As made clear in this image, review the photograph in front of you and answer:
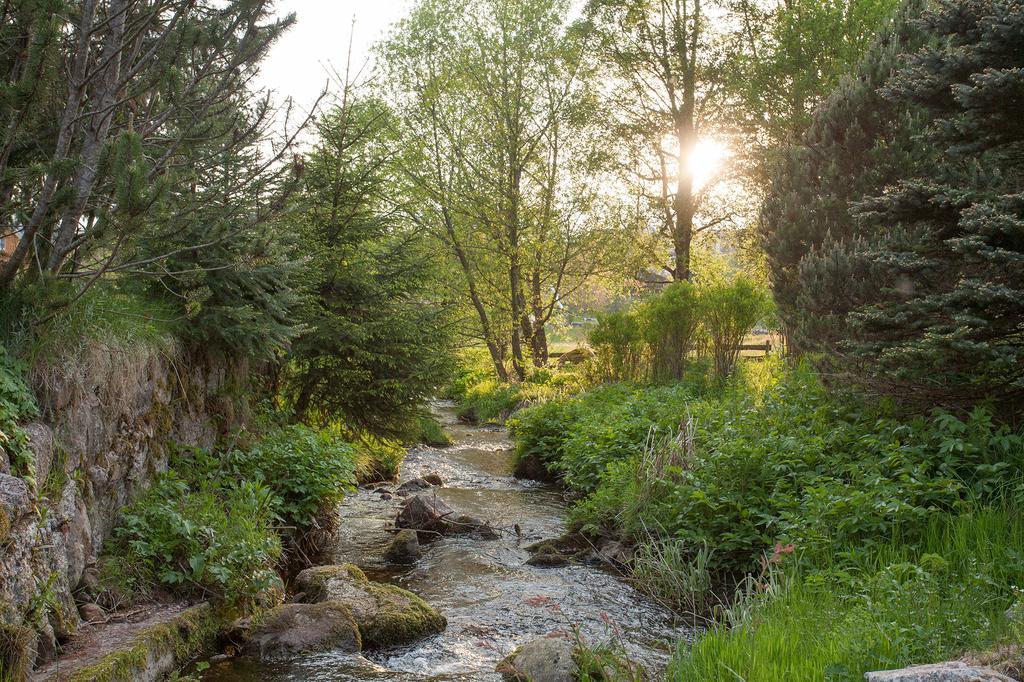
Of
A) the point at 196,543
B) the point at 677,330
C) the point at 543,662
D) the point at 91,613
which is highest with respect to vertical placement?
the point at 677,330

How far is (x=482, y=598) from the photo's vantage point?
6.81 meters

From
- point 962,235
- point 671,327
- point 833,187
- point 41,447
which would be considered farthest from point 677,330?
point 41,447

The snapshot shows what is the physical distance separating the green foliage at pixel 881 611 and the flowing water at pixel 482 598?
0.77 meters

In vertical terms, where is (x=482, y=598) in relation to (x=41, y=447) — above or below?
below

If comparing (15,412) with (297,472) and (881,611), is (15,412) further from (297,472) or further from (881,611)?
(881,611)

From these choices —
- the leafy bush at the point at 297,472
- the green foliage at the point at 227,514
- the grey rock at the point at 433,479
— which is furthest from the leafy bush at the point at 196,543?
the grey rock at the point at 433,479

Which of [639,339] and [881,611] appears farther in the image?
[639,339]

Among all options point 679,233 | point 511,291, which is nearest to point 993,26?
point 679,233

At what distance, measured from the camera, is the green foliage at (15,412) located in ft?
14.0

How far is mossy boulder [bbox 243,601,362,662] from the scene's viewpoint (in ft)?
17.6

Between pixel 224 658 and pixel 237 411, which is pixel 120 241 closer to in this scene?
pixel 224 658

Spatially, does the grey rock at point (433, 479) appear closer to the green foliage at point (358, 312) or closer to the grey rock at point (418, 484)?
the grey rock at point (418, 484)

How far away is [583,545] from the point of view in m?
8.33

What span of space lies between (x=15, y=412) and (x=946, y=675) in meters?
4.89
